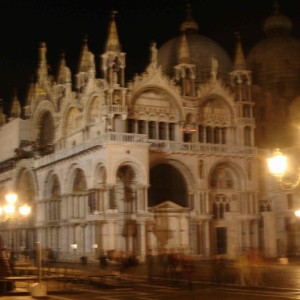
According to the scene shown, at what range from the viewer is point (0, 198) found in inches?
2886

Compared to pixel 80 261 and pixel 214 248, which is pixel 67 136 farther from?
pixel 214 248

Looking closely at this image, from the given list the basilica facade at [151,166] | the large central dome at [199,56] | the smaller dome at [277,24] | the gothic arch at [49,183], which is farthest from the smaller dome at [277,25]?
the gothic arch at [49,183]

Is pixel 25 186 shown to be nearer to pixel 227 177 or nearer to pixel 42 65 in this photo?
pixel 42 65

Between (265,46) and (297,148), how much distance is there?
1744 cm

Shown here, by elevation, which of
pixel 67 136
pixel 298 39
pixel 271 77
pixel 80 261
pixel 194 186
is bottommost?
pixel 80 261

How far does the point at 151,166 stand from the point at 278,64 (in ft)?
74.7

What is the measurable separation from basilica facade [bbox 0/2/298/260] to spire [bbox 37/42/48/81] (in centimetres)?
363

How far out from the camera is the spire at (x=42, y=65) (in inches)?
2675

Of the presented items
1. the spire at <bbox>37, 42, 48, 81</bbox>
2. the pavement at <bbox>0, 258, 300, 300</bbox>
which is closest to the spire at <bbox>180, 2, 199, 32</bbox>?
the spire at <bbox>37, 42, 48, 81</bbox>

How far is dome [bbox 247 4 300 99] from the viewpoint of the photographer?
69.9 meters

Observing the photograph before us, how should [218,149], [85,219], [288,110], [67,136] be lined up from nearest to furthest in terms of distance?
[85,219] < [218,149] < [67,136] < [288,110]

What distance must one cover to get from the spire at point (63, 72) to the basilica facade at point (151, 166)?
6.0 inches

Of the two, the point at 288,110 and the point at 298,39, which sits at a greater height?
the point at 298,39

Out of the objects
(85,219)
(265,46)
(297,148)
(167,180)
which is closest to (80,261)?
(85,219)
